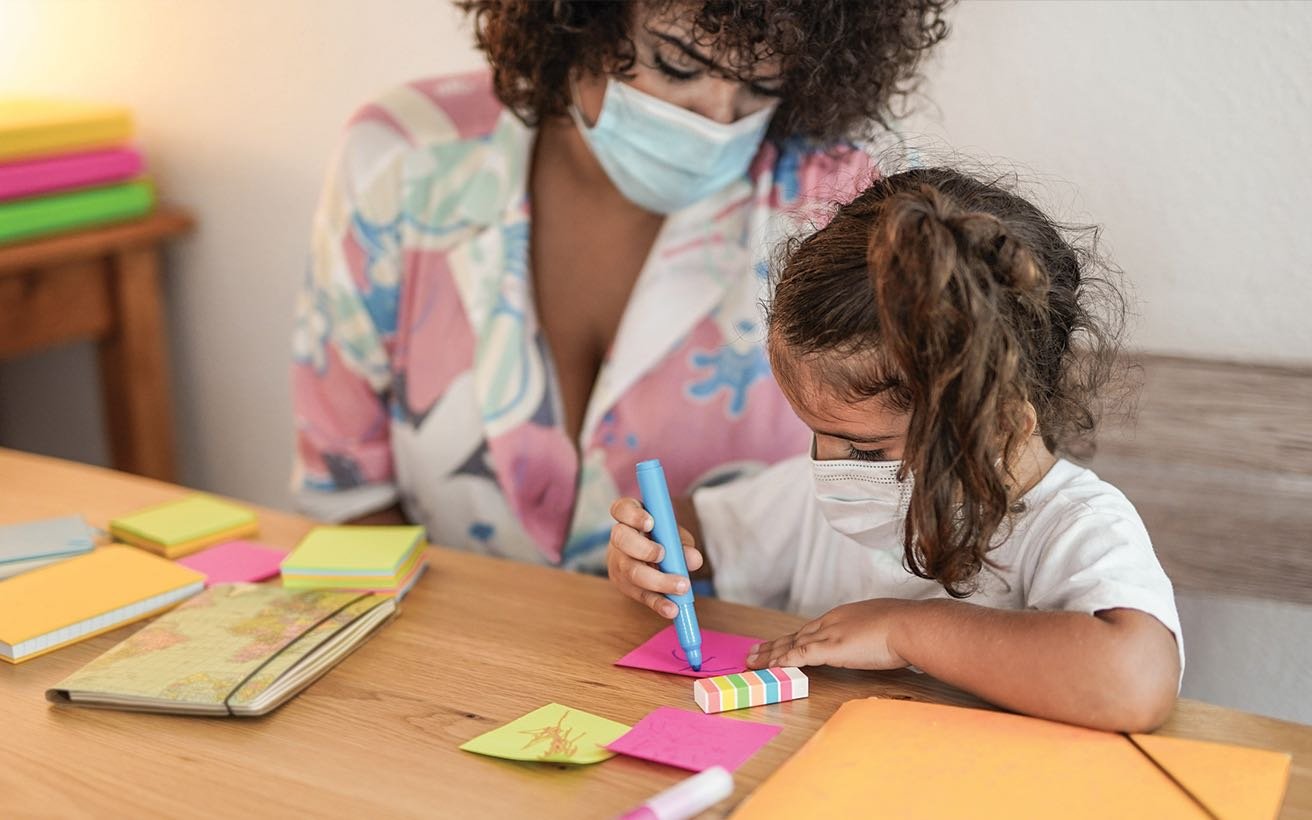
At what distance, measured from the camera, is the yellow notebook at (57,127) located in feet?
6.20

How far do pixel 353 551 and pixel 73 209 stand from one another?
44.8 inches

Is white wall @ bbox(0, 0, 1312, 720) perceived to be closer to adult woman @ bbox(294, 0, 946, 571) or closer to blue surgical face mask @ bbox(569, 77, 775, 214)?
adult woman @ bbox(294, 0, 946, 571)

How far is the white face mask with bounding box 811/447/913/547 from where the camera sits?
3.18 feet

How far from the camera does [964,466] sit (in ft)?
2.72

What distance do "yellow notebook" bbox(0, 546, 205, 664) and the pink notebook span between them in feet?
3.12

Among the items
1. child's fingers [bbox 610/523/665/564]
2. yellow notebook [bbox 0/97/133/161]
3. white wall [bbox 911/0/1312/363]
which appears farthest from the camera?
yellow notebook [bbox 0/97/133/161]

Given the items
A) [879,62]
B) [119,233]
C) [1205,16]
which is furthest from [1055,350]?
[119,233]

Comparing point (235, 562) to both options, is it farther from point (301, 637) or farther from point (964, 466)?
point (964, 466)

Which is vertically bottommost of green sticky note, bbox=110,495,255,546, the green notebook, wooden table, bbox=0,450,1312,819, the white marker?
wooden table, bbox=0,450,1312,819

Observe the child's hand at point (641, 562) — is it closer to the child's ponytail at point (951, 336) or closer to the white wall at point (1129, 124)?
the child's ponytail at point (951, 336)

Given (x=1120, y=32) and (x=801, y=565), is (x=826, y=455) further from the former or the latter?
(x=1120, y=32)

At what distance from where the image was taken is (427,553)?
3.99 feet

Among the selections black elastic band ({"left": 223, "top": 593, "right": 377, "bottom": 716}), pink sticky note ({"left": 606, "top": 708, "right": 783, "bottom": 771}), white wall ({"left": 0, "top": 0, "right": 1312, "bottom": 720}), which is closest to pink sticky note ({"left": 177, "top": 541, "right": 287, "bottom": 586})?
black elastic band ({"left": 223, "top": 593, "right": 377, "bottom": 716})

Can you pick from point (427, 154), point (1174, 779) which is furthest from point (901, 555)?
point (427, 154)
